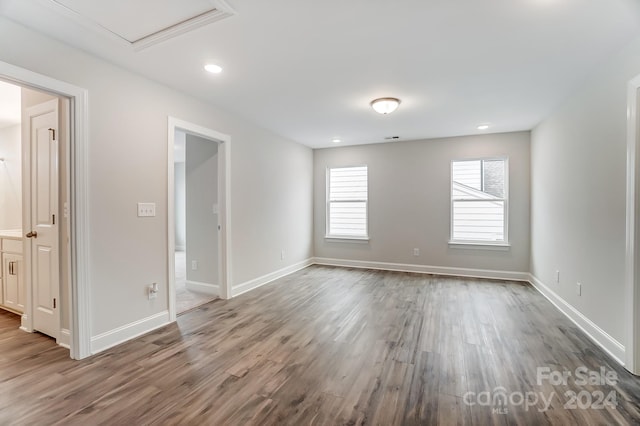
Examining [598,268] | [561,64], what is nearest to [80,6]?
[561,64]

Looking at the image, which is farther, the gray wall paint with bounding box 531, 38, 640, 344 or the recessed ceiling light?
the recessed ceiling light

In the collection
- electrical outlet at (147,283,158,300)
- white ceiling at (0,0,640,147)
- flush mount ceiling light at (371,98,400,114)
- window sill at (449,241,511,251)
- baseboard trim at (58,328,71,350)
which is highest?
white ceiling at (0,0,640,147)

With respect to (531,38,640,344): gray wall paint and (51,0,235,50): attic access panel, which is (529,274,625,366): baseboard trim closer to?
(531,38,640,344): gray wall paint

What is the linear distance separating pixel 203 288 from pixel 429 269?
12.9ft

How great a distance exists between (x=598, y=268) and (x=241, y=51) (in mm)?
3681

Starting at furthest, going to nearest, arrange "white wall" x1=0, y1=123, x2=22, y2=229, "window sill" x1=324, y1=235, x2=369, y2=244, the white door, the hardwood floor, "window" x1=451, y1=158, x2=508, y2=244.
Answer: "window sill" x1=324, y1=235, x2=369, y2=244, "window" x1=451, y1=158, x2=508, y2=244, "white wall" x1=0, y1=123, x2=22, y2=229, the white door, the hardwood floor

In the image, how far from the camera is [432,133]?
503 centimetres

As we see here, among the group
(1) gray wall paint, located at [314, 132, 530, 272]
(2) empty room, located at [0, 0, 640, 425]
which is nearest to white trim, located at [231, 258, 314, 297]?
(2) empty room, located at [0, 0, 640, 425]

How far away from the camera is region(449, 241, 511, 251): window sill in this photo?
4934 millimetres

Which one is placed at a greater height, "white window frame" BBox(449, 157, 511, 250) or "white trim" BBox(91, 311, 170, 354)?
"white window frame" BBox(449, 157, 511, 250)

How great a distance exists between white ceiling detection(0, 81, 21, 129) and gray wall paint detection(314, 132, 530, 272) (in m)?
4.57

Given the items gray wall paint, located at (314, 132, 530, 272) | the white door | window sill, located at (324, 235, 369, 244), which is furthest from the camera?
window sill, located at (324, 235, 369, 244)

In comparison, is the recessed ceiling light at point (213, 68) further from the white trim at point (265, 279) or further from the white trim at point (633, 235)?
the white trim at point (633, 235)

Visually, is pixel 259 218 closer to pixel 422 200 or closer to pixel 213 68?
pixel 213 68
